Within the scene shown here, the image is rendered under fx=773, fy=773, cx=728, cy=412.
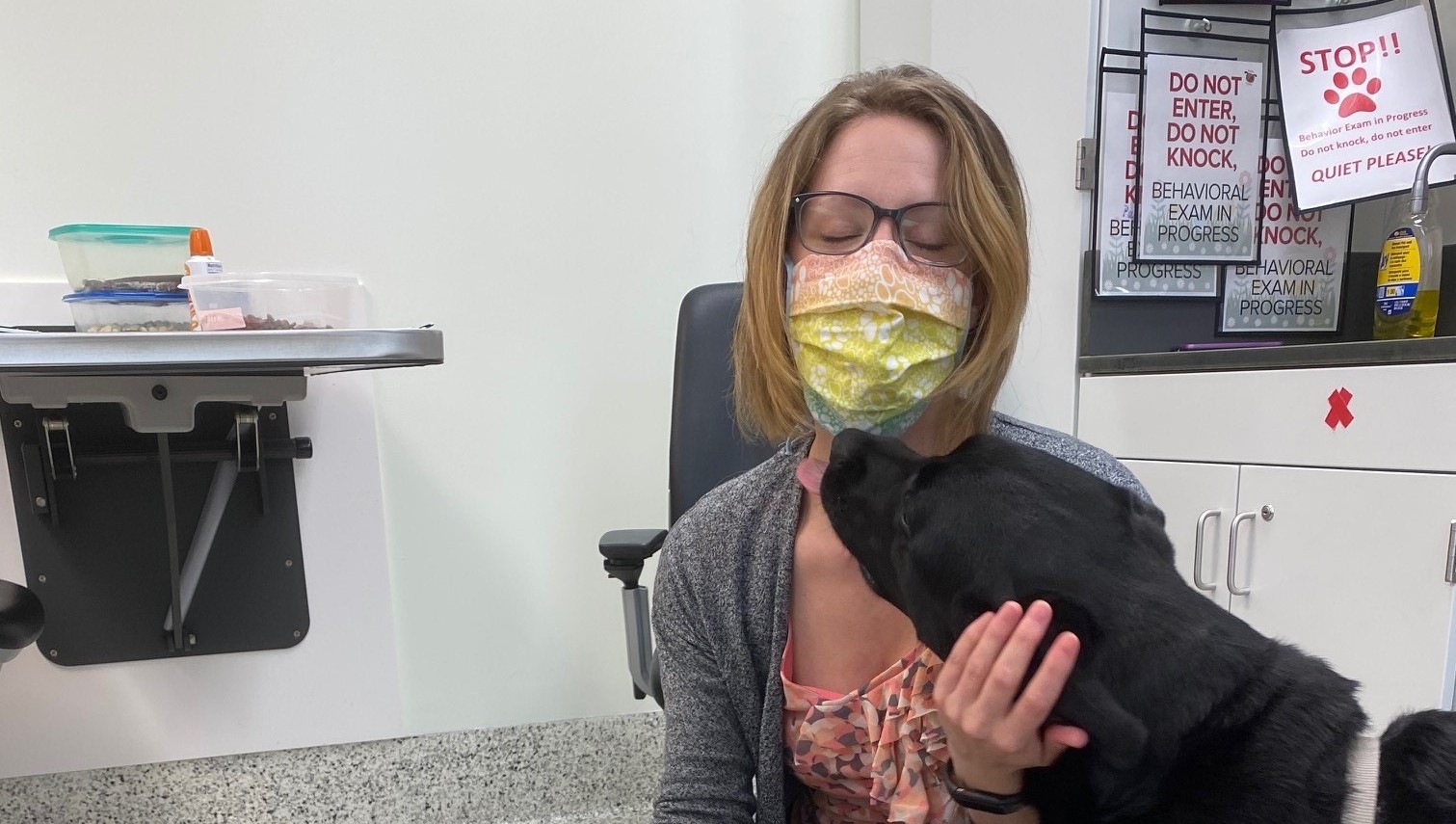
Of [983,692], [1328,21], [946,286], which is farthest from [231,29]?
[1328,21]

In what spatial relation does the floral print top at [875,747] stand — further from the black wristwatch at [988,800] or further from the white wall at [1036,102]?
the white wall at [1036,102]

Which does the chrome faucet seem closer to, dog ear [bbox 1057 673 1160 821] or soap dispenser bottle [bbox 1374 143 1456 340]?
soap dispenser bottle [bbox 1374 143 1456 340]

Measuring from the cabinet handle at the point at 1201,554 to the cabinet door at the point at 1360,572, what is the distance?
41 mm

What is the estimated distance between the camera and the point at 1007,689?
0.54 meters

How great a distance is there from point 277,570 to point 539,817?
0.74 meters

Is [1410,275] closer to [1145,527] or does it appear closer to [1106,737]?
[1145,527]

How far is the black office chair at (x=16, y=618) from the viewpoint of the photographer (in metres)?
1.02

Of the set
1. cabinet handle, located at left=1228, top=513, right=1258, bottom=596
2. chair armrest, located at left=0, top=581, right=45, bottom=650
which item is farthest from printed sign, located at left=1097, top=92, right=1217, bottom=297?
chair armrest, located at left=0, top=581, right=45, bottom=650

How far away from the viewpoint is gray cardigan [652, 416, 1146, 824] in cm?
84

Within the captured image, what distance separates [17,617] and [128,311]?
0.43m

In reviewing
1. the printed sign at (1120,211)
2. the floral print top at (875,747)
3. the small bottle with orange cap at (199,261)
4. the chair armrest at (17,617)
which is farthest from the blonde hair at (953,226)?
the chair armrest at (17,617)

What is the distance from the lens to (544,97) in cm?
153

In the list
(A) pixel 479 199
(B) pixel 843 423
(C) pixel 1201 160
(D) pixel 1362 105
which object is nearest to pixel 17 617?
(A) pixel 479 199

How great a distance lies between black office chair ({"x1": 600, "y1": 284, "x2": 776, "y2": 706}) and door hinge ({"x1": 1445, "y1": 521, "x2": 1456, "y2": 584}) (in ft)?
2.88
